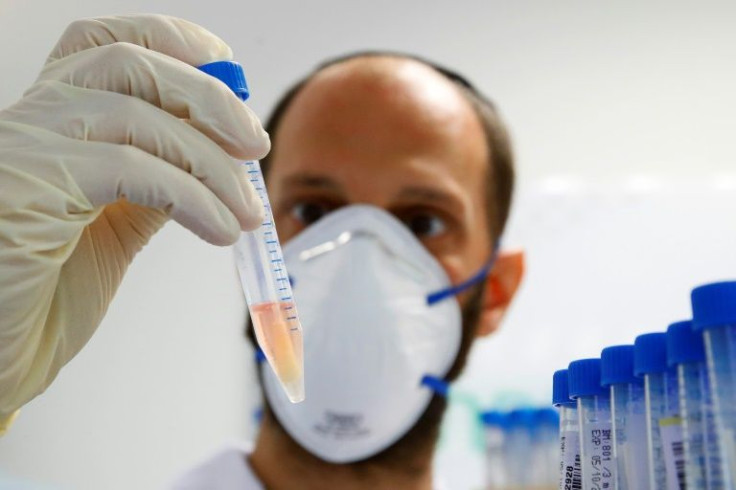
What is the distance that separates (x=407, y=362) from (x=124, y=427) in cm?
92

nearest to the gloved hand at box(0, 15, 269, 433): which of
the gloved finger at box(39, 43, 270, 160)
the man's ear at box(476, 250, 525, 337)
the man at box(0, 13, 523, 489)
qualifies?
the gloved finger at box(39, 43, 270, 160)

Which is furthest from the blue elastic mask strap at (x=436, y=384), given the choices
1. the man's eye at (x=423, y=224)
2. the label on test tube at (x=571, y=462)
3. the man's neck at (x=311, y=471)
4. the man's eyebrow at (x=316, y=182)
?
the label on test tube at (x=571, y=462)

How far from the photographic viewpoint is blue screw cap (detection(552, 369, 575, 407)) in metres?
0.81

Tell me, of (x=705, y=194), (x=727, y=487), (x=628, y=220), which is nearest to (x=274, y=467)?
(x=727, y=487)

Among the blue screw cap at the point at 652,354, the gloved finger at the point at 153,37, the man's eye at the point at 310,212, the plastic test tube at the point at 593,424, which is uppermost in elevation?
the gloved finger at the point at 153,37

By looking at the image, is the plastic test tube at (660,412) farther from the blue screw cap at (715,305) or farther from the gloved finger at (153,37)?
the gloved finger at (153,37)

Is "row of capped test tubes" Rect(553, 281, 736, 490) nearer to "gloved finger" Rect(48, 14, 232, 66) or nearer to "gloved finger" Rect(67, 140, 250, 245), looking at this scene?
"gloved finger" Rect(67, 140, 250, 245)

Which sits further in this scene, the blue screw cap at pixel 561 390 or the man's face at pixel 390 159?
the man's face at pixel 390 159

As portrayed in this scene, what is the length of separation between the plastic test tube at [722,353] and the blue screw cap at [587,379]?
0.18 metres

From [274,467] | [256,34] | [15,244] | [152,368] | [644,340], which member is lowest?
[274,467]

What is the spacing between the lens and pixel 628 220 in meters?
2.73

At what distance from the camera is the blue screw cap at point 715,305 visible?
0.55 metres

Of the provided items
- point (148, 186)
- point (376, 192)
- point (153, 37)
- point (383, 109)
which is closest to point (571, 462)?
point (148, 186)

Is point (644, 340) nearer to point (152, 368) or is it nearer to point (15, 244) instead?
point (15, 244)
